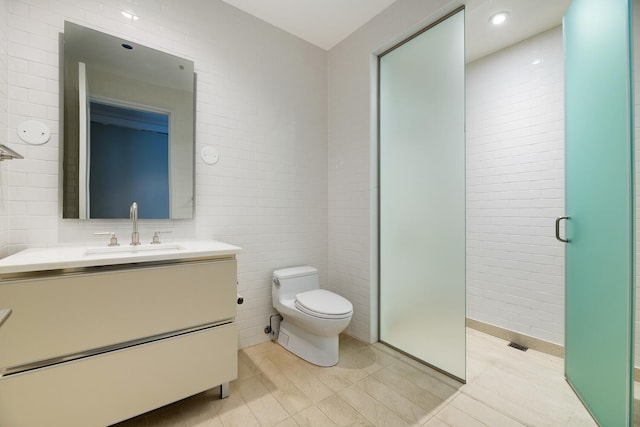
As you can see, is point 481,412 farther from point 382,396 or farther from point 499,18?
point 499,18

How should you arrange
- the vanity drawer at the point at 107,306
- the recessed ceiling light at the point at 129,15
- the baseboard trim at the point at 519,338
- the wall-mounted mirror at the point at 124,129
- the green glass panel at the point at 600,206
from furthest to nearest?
the baseboard trim at the point at 519,338
the recessed ceiling light at the point at 129,15
the wall-mounted mirror at the point at 124,129
the green glass panel at the point at 600,206
the vanity drawer at the point at 107,306

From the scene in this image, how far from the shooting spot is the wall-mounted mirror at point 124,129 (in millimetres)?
1570

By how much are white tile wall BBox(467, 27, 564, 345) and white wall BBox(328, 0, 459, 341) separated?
1037mm

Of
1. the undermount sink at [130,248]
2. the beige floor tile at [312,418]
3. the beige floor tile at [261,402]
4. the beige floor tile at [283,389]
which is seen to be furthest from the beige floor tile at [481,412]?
the undermount sink at [130,248]

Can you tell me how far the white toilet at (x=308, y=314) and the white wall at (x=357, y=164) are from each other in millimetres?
348

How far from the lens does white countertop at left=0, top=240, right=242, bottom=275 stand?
1.10 m

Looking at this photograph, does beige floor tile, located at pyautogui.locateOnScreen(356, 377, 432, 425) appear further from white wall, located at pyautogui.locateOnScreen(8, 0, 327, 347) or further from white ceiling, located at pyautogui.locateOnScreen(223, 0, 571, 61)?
white ceiling, located at pyautogui.locateOnScreen(223, 0, 571, 61)

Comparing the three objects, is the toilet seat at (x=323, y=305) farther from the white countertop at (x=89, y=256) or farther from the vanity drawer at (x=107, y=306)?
the white countertop at (x=89, y=256)

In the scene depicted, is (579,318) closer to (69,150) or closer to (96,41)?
(69,150)

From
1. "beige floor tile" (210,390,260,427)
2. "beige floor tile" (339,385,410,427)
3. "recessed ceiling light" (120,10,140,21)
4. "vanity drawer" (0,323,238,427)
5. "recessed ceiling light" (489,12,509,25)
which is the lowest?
"beige floor tile" (210,390,260,427)

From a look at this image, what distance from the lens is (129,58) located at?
1723 mm

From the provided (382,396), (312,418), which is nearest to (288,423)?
(312,418)

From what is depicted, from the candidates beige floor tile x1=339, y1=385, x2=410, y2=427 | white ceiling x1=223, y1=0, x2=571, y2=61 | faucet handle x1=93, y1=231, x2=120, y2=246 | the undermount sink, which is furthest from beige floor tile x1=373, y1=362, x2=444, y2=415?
white ceiling x1=223, y1=0, x2=571, y2=61

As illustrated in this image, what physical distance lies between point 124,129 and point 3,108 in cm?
50
